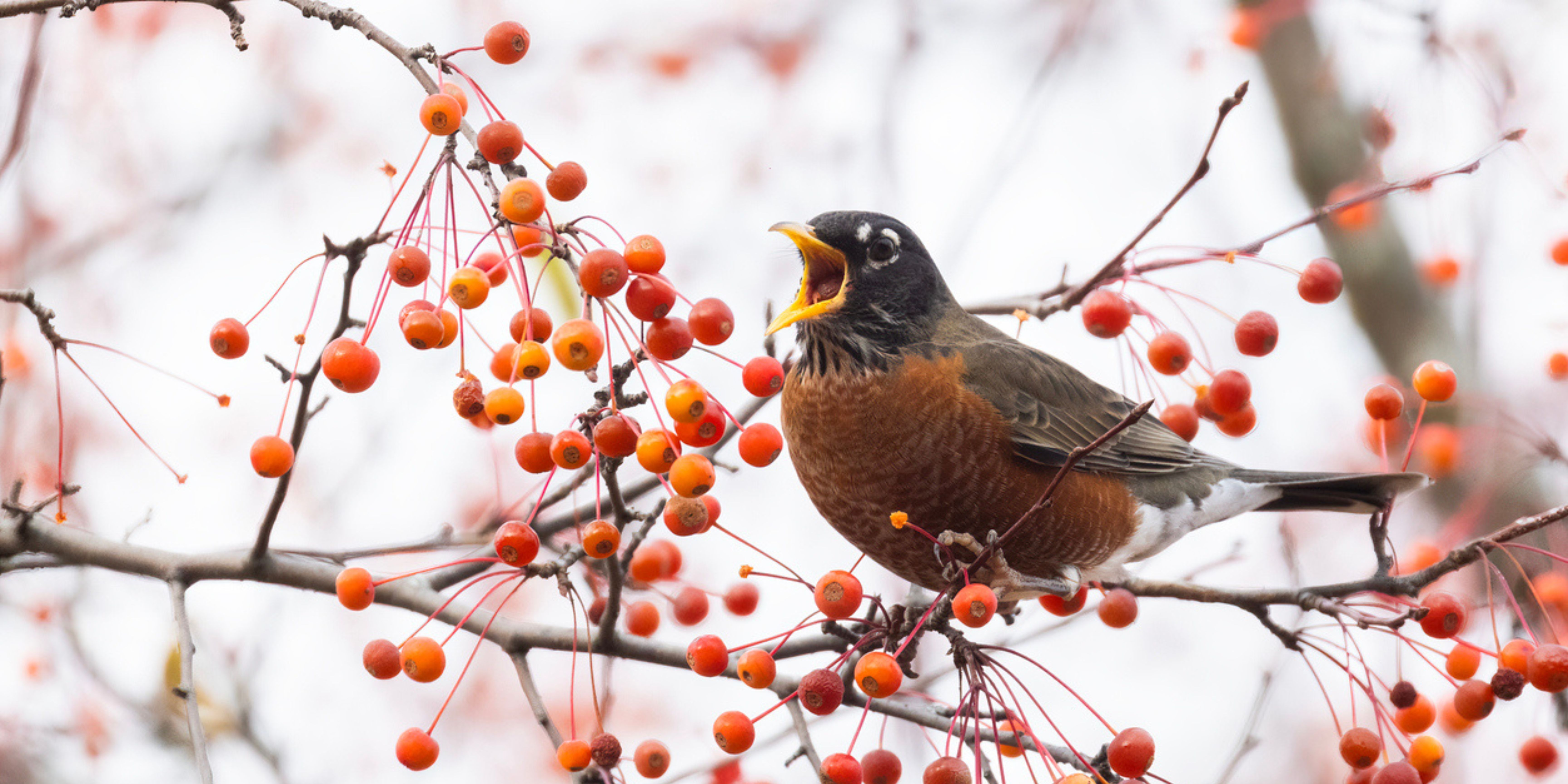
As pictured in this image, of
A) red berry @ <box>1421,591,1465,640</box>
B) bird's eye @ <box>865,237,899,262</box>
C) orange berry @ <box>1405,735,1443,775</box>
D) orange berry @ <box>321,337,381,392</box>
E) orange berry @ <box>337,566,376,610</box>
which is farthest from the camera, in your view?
bird's eye @ <box>865,237,899,262</box>

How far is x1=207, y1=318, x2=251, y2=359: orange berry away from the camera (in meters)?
2.07

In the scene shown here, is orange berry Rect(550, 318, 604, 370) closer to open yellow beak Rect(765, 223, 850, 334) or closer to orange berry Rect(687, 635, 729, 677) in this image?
orange berry Rect(687, 635, 729, 677)

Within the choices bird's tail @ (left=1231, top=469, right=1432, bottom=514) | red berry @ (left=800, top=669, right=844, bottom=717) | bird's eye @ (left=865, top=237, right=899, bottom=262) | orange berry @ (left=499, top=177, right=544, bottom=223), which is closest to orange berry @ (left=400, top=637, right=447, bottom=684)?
red berry @ (left=800, top=669, right=844, bottom=717)

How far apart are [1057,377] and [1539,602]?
1.54 meters

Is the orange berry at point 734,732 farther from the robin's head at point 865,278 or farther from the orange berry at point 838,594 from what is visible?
the robin's head at point 865,278

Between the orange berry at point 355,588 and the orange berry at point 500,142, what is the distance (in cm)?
87

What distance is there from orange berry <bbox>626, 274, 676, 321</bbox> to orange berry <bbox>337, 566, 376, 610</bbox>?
2.59ft

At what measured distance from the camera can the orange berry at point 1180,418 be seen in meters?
3.23

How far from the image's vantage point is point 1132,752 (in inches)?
83.1

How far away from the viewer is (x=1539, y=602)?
2.40 metres

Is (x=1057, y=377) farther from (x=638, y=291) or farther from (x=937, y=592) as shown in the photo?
(x=638, y=291)

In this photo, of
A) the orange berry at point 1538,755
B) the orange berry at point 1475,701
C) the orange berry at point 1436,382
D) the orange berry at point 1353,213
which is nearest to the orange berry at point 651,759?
the orange berry at point 1475,701

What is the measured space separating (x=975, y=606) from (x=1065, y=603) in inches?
50.8

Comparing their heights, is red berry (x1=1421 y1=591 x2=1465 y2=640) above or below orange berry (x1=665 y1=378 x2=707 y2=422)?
below
